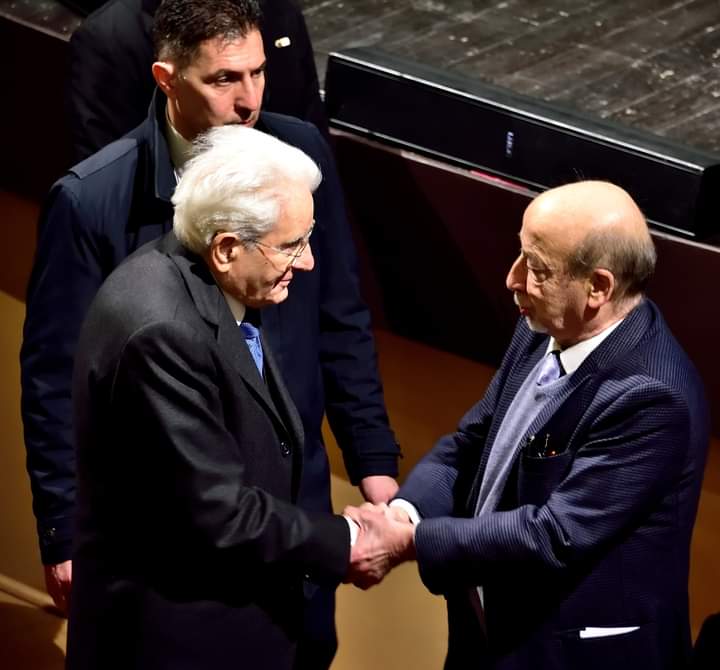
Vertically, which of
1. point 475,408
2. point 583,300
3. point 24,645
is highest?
point 583,300

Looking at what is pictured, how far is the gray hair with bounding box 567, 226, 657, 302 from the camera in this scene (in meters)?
2.22

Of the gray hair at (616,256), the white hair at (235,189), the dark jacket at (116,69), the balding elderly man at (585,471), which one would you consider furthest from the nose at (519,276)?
the dark jacket at (116,69)

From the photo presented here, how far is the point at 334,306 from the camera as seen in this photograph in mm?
2826

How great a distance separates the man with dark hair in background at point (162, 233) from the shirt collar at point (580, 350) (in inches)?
22.7

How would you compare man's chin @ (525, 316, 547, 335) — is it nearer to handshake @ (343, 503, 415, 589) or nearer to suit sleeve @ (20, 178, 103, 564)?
handshake @ (343, 503, 415, 589)

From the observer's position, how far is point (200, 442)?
2.20 meters

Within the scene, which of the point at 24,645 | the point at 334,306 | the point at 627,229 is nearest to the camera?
the point at 627,229

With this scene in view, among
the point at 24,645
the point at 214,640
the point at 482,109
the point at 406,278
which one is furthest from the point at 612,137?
the point at 24,645

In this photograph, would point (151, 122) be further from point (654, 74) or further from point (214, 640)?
point (654, 74)

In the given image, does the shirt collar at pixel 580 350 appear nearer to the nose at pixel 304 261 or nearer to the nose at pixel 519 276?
the nose at pixel 519 276

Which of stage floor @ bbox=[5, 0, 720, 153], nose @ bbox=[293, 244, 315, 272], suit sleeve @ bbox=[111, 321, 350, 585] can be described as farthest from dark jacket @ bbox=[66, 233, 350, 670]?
stage floor @ bbox=[5, 0, 720, 153]

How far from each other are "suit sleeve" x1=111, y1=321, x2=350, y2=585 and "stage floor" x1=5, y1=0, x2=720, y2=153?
1.83 metres

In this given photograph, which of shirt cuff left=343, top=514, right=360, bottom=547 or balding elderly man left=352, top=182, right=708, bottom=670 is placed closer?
balding elderly man left=352, top=182, right=708, bottom=670

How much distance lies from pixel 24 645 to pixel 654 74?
86.5 inches
